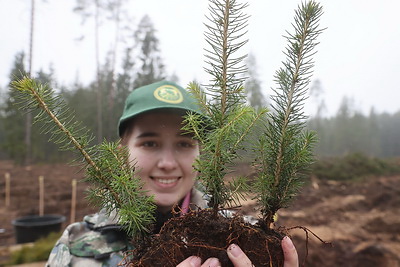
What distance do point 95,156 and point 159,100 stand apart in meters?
0.99

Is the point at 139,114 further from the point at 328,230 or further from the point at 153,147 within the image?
the point at 328,230

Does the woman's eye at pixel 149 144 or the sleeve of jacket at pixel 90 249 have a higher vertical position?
the woman's eye at pixel 149 144

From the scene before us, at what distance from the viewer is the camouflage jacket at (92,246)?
1.96 metres

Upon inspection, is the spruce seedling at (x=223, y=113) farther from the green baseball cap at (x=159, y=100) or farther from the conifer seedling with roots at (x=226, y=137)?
the green baseball cap at (x=159, y=100)

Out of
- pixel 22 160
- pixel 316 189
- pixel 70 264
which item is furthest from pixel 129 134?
pixel 22 160

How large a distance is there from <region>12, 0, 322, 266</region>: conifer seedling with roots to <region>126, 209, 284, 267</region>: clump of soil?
31 millimetres

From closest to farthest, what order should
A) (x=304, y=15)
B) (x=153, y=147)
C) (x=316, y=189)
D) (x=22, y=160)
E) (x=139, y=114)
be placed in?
(x=304, y=15), (x=153, y=147), (x=139, y=114), (x=316, y=189), (x=22, y=160)

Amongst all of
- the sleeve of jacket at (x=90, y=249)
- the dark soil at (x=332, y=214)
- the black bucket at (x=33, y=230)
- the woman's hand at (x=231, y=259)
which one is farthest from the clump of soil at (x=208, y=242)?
the black bucket at (x=33, y=230)

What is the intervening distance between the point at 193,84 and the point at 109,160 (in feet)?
1.27

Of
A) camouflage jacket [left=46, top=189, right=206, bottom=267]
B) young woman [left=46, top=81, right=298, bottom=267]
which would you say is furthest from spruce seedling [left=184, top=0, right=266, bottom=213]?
camouflage jacket [left=46, top=189, right=206, bottom=267]

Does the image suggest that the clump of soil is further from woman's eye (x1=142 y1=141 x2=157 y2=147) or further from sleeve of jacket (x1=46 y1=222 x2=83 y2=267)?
sleeve of jacket (x1=46 y1=222 x2=83 y2=267)

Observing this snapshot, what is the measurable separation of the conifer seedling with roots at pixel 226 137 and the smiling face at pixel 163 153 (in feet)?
2.23

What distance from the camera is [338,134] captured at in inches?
2062

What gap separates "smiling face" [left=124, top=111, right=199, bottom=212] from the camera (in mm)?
1706
